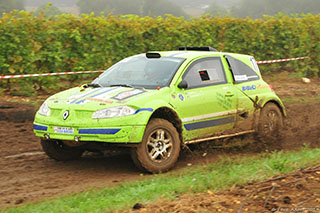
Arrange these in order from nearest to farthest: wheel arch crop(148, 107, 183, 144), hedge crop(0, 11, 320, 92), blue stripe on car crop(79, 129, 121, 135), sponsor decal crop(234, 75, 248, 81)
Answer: blue stripe on car crop(79, 129, 121, 135) → wheel arch crop(148, 107, 183, 144) → sponsor decal crop(234, 75, 248, 81) → hedge crop(0, 11, 320, 92)

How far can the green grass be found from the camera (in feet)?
18.6

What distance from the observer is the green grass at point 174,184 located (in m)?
5.66

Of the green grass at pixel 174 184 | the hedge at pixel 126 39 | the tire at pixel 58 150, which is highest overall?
the hedge at pixel 126 39

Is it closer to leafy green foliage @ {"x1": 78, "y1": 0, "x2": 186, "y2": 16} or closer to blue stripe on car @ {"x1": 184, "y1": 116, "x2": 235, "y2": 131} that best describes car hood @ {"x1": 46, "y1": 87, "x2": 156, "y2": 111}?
blue stripe on car @ {"x1": 184, "y1": 116, "x2": 235, "y2": 131}

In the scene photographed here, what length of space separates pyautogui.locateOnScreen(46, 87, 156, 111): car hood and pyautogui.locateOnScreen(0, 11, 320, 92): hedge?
6406 millimetres

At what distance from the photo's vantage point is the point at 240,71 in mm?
9398

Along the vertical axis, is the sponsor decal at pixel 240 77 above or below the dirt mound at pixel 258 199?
above

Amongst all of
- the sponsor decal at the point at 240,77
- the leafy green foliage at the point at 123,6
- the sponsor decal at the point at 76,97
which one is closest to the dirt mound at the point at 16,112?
the sponsor decal at the point at 76,97

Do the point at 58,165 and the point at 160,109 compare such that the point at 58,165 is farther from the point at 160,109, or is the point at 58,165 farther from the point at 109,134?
the point at 160,109

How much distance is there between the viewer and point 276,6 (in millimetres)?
62500

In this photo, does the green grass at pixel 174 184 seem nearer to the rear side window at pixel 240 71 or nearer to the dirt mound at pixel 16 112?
the rear side window at pixel 240 71

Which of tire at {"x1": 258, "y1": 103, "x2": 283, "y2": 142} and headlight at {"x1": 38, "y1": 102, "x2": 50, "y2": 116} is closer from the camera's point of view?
headlight at {"x1": 38, "y1": 102, "x2": 50, "y2": 116}

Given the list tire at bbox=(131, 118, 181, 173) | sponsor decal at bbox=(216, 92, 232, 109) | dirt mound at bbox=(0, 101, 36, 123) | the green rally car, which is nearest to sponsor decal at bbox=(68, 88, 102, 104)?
the green rally car

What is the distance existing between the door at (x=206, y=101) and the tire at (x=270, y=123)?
795mm
